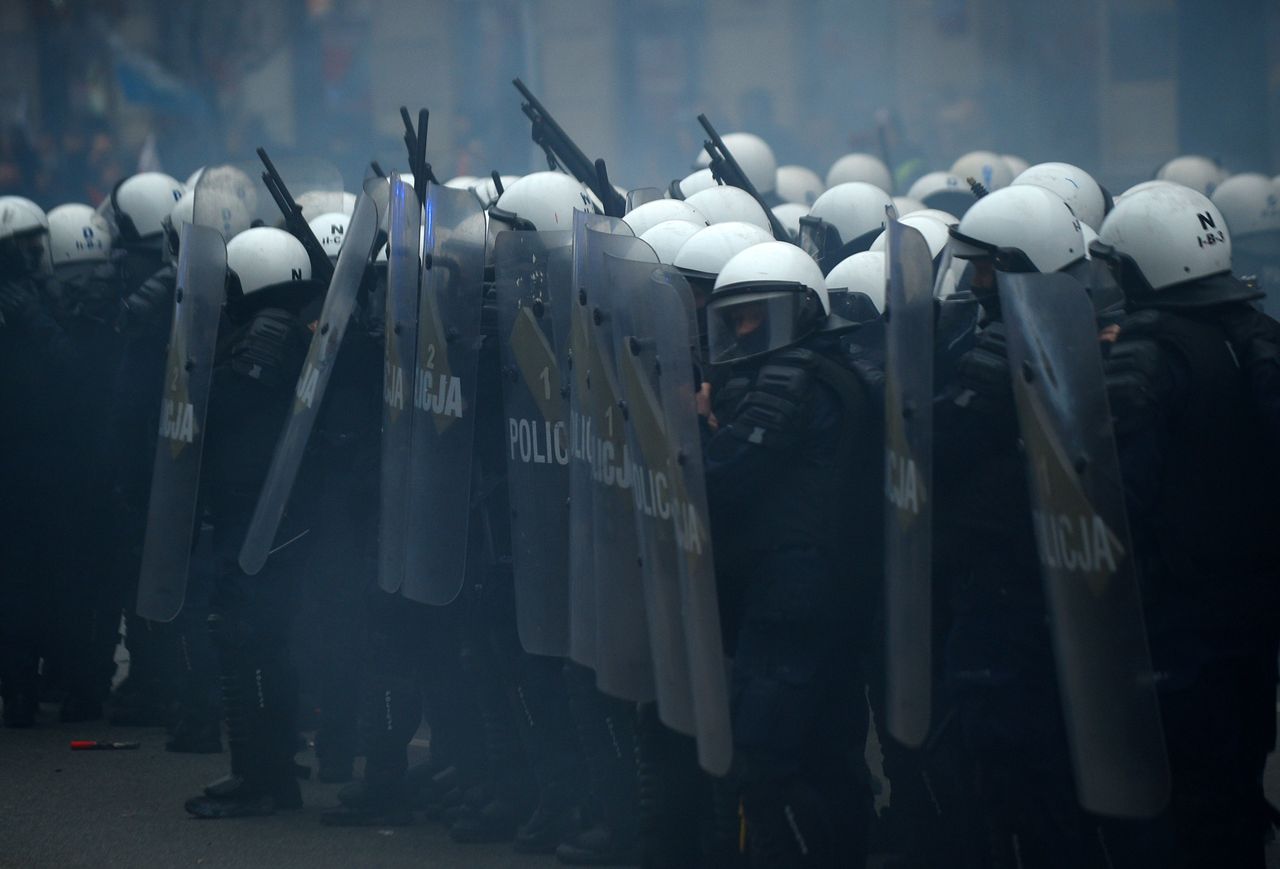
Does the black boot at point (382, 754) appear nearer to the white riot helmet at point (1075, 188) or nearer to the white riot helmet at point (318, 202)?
the white riot helmet at point (318, 202)

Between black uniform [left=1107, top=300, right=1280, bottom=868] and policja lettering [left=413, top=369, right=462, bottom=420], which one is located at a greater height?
policja lettering [left=413, top=369, right=462, bottom=420]

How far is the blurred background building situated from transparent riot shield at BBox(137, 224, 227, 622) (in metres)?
13.3

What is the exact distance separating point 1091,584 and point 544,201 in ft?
10.2

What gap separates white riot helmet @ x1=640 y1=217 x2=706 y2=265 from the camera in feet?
17.8

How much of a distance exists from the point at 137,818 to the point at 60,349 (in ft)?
7.50

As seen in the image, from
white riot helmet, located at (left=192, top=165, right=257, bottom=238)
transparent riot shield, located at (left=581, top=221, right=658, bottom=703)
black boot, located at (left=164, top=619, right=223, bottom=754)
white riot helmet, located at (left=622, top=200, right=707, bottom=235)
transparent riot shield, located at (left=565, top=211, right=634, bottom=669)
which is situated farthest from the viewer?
white riot helmet, located at (left=192, top=165, right=257, bottom=238)

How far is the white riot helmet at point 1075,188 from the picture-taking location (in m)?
6.55

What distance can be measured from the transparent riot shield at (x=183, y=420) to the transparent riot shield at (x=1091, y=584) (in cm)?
307

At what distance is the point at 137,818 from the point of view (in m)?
6.04

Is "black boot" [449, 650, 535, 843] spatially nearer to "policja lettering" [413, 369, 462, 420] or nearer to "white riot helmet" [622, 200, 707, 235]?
"policja lettering" [413, 369, 462, 420]

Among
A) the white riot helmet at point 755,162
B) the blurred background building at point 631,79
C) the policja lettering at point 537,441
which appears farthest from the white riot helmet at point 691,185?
the blurred background building at point 631,79

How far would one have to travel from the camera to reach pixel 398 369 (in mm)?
5562

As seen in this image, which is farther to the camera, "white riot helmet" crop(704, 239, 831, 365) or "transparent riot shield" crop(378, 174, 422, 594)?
"transparent riot shield" crop(378, 174, 422, 594)

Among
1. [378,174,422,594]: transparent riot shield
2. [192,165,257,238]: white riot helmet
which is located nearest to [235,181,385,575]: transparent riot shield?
[378,174,422,594]: transparent riot shield
